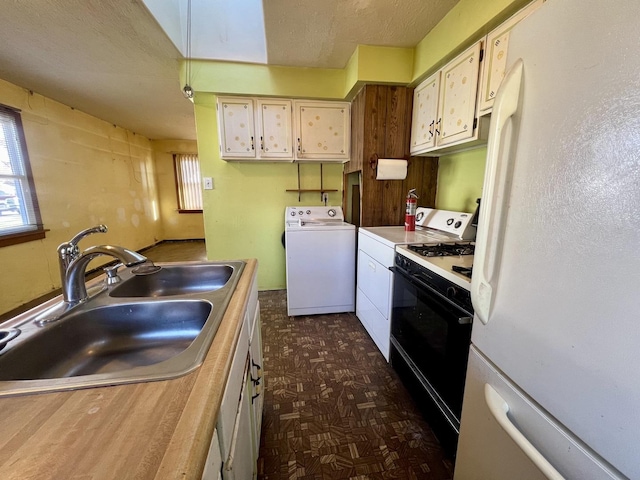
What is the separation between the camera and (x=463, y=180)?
2062 mm

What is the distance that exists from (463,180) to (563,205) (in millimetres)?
1718

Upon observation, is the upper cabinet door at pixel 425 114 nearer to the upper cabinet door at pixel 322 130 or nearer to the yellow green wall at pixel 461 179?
the yellow green wall at pixel 461 179

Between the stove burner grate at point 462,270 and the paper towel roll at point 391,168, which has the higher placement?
the paper towel roll at point 391,168

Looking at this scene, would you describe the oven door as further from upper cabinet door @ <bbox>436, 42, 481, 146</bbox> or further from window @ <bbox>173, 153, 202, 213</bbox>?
window @ <bbox>173, 153, 202, 213</bbox>

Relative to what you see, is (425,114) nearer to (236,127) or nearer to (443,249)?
(443,249)

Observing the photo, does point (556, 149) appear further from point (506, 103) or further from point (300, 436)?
point (300, 436)

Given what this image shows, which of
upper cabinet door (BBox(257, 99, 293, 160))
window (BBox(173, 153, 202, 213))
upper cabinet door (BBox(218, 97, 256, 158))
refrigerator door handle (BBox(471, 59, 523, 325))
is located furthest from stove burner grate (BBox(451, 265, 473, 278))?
window (BBox(173, 153, 202, 213))

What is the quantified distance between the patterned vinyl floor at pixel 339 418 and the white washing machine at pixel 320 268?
0.39 meters

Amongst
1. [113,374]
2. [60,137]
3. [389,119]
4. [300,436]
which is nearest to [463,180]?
[389,119]

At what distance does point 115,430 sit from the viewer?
1.34 ft

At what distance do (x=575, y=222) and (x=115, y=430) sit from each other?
89 cm

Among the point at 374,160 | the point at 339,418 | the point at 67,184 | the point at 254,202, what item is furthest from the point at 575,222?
the point at 67,184

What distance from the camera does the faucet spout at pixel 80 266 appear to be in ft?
2.71

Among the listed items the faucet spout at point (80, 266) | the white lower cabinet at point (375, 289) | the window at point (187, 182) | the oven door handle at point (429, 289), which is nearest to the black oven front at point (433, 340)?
the oven door handle at point (429, 289)
